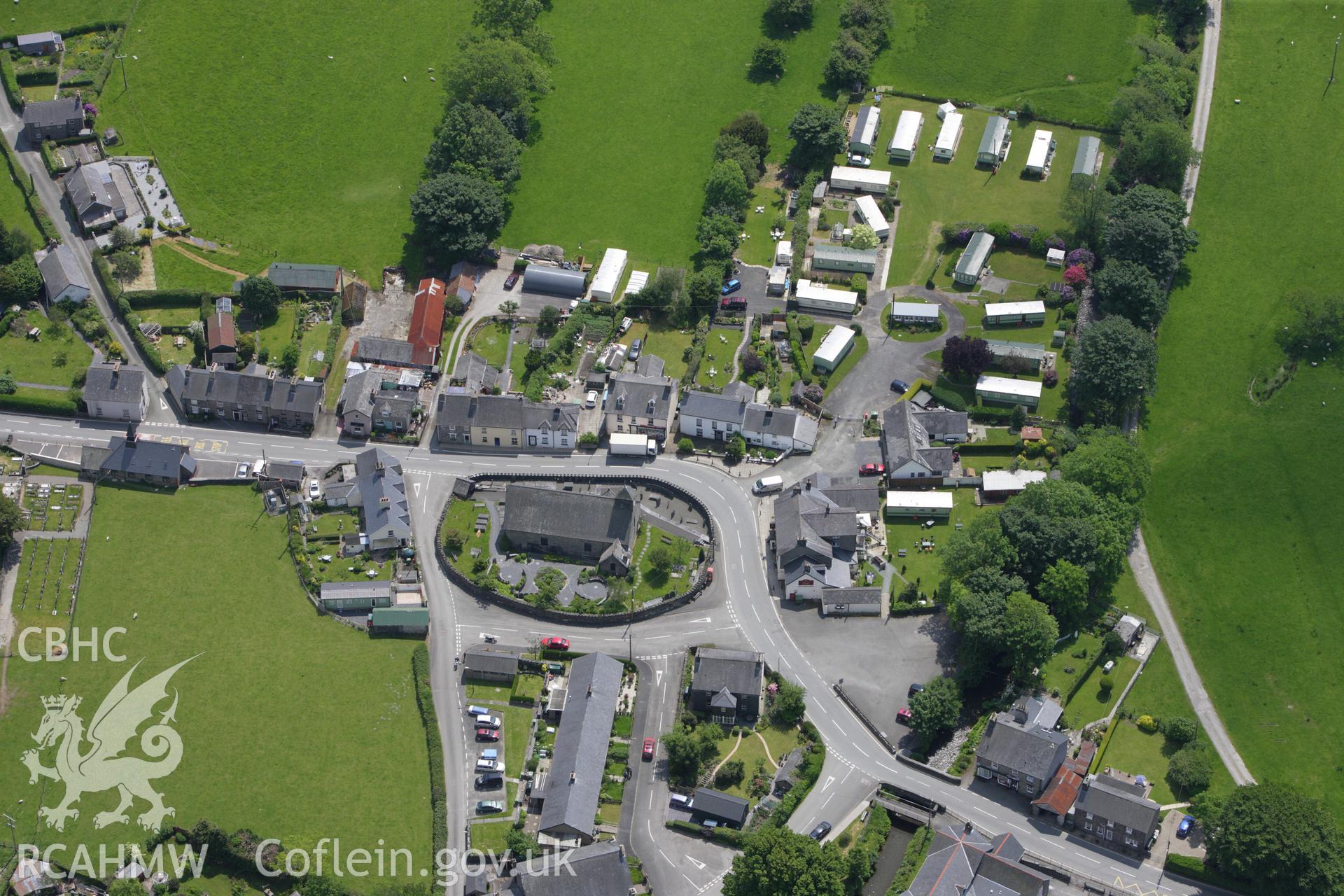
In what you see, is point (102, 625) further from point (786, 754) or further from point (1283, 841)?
point (1283, 841)

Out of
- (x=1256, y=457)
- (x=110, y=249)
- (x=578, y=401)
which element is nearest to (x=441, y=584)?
(x=578, y=401)

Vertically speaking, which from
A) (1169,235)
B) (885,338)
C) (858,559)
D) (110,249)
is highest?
(1169,235)

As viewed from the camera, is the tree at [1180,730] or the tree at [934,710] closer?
the tree at [934,710]

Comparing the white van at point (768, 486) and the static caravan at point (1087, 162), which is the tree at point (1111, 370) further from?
the white van at point (768, 486)

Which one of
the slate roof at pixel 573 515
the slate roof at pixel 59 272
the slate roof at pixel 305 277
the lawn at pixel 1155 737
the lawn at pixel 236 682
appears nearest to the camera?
the lawn at pixel 236 682

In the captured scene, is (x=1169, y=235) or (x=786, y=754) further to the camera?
(x=1169, y=235)

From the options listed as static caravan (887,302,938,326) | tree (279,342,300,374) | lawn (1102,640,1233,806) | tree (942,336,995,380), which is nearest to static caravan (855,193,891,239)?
static caravan (887,302,938,326)

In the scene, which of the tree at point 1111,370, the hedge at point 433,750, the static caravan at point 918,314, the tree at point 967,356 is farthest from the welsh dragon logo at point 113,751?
the tree at point 1111,370
